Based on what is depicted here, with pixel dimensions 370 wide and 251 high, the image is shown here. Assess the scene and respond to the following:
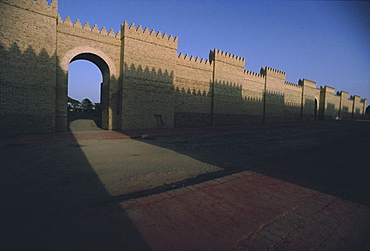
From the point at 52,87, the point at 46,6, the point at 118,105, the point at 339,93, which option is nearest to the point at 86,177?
the point at 52,87

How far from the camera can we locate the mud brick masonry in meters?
9.77

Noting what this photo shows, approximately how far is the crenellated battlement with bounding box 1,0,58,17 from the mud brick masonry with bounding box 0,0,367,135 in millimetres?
40

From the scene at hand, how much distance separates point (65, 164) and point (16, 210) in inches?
91.4

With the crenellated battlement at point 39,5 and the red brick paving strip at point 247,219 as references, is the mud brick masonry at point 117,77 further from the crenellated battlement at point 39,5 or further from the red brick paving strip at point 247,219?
the red brick paving strip at point 247,219

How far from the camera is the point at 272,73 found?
2491cm

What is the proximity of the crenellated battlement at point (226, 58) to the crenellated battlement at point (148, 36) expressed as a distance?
4.89 metres

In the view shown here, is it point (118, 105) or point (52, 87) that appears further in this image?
point (118, 105)

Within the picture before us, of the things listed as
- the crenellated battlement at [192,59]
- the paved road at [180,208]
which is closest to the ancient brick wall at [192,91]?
the crenellated battlement at [192,59]

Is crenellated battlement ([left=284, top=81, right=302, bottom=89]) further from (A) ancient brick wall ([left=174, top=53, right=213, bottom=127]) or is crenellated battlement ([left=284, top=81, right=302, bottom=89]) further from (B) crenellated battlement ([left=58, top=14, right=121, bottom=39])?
(B) crenellated battlement ([left=58, top=14, right=121, bottom=39])

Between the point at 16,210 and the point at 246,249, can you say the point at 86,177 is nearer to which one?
the point at 16,210

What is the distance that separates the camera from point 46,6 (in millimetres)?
10406

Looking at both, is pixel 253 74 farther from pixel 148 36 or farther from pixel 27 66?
pixel 27 66

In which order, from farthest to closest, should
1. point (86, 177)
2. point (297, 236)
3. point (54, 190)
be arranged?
point (86, 177), point (54, 190), point (297, 236)

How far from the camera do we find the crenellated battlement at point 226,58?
1872 centimetres
